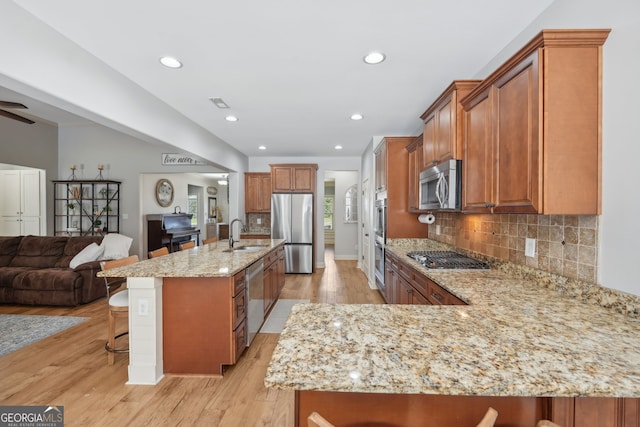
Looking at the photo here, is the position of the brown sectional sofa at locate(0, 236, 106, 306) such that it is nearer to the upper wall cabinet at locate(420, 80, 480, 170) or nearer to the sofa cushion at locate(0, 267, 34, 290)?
the sofa cushion at locate(0, 267, 34, 290)

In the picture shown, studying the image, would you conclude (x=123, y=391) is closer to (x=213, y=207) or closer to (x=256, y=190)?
(x=256, y=190)

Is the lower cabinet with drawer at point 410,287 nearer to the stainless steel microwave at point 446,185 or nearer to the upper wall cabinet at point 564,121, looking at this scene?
the stainless steel microwave at point 446,185

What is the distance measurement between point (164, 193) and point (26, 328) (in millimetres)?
4890

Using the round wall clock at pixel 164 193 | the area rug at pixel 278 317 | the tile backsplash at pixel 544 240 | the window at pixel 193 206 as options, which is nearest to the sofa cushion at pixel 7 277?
the round wall clock at pixel 164 193

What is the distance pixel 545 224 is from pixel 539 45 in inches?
40.8

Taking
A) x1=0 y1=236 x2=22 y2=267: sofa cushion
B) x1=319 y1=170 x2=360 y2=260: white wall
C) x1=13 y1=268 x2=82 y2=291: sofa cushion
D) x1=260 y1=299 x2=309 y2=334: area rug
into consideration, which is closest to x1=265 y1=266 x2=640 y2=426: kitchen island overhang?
x1=260 y1=299 x2=309 y2=334: area rug

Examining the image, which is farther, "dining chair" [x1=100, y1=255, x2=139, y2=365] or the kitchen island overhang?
"dining chair" [x1=100, y1=255, x2=139, y2=365]

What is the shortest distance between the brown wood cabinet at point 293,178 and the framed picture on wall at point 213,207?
5.67 m

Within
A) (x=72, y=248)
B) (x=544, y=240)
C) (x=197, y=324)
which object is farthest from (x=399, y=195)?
(x=72, y=248)

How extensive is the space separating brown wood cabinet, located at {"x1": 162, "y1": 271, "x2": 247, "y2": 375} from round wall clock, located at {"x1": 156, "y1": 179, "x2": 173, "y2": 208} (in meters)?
5.99

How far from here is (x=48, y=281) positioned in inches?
152

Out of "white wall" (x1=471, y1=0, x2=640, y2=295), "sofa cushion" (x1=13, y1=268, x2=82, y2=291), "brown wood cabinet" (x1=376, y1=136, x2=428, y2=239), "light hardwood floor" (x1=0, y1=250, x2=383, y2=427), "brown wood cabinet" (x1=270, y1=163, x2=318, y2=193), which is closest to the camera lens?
"white wall" (x1=471, y1=0, x2=640, y2=295)

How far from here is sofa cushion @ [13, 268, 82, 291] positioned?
383 centimetres

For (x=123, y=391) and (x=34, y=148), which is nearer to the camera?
(x=123, y=391)
